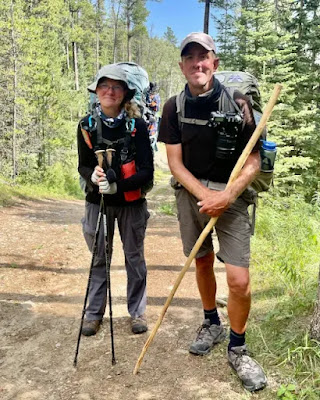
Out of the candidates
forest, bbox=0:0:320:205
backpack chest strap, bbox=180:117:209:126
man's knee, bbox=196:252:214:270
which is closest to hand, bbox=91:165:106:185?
backpack chest strap, bbox=180:117:209:126

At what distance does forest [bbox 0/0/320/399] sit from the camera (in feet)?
12.0

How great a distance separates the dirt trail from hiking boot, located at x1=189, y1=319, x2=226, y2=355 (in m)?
0.06

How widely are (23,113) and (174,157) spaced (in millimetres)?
13596

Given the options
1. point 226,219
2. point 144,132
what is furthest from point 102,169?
point 226,219

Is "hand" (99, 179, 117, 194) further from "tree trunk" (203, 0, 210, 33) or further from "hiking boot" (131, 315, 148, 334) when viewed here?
"tree trunk" (203, 0, 210, 33)

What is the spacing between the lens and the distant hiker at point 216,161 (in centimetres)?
274

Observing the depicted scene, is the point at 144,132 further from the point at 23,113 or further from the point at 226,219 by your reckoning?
the point at 23,113

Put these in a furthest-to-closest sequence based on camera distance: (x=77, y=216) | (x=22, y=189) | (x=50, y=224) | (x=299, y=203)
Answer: (x=22, y=189), (x=77, y=216), (x=50, y=224), (x=299, y=203)

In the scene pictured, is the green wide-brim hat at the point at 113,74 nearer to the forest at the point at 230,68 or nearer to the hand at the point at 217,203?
the hand at the point at 217,203

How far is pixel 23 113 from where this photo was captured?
14930 mm

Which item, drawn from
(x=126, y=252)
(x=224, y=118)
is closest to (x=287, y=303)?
(x=126, y=252)

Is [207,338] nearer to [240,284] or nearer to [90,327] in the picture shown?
[240,284]

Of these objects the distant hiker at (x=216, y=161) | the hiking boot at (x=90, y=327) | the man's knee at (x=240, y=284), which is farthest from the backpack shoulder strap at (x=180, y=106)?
the hiking boot at (x=90, y=327)

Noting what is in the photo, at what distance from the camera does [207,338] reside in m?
3.35
